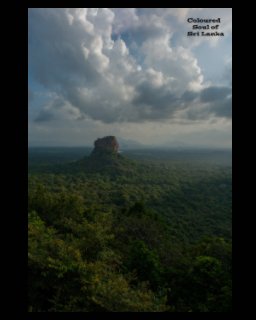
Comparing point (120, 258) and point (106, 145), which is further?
point (106, 145)

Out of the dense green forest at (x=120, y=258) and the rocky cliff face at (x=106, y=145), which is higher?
the rocky cliff face at (x=106, y=145)

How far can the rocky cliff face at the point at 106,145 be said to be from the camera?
3538 cm

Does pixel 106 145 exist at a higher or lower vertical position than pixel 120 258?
higher

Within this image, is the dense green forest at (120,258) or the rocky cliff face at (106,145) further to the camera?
the rocky cliff face at (106,145)

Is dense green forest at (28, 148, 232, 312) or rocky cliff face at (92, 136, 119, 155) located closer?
dense green forest at (28, 148, 232, 312)

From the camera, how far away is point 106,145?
3591 cm

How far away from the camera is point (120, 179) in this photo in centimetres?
2762

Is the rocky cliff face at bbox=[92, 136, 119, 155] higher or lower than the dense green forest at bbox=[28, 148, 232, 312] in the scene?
higher

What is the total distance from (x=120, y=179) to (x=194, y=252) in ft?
59.1

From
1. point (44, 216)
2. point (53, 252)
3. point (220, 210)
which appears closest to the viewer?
point (53, 252)

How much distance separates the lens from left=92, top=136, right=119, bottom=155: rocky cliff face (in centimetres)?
3538
